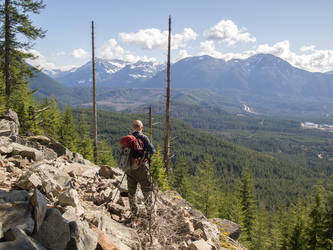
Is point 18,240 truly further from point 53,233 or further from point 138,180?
point 138,180

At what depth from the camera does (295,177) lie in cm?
13212

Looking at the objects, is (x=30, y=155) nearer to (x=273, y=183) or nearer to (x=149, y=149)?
(x=149, y=149)

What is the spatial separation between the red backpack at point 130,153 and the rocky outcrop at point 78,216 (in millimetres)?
638

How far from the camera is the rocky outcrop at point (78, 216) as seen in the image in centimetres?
349

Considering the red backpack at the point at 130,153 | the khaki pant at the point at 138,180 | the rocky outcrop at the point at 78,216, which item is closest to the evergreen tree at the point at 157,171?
the rocky outcrop at the point at 78,216

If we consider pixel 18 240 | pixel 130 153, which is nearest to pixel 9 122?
pixel 130 153

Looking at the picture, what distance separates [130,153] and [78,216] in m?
1.97

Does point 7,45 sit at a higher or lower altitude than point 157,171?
higher

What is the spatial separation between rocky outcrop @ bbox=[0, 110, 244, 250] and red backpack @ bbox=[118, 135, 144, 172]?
64cm

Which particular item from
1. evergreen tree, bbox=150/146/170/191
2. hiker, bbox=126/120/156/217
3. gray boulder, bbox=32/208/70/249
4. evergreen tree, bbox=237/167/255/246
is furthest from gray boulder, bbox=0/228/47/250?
evergreen tree, bbox=237/167/255/246

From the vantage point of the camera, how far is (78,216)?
4250 mm

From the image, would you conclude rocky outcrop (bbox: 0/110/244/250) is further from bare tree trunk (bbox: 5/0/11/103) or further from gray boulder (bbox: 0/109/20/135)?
bare tree trunk (bbox: 5/0/11/103)

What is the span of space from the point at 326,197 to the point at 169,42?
18468 mm

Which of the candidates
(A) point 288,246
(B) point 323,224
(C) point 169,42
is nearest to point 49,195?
(C) point 169,42
